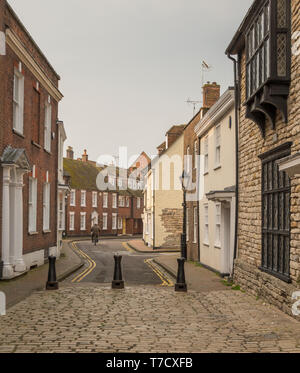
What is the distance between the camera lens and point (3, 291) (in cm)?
1172

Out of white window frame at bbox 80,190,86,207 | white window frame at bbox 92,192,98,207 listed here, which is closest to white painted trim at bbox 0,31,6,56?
white window frame at bbox 80,190,86,207

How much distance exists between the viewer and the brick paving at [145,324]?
21.6ft

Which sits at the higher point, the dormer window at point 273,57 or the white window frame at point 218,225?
the dormer window at point 273,57

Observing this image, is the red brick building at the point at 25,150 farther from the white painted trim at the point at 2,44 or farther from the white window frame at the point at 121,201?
the white window frame at the point at 121,201

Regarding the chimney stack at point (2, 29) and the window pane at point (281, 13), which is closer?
the window pane at point (281, 13)

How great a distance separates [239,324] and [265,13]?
21.2 ft

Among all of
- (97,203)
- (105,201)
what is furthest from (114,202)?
(97,203)

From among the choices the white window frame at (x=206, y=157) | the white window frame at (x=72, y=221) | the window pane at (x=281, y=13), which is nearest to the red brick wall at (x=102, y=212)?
the white window frame at (x=72, y=221)

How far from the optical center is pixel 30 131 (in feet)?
55.6

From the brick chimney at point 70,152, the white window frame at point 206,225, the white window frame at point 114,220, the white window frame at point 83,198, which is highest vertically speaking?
the brick chimney at point 70,152

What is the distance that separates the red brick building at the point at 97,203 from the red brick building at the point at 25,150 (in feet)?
110

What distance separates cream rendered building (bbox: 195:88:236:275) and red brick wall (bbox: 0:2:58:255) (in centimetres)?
660

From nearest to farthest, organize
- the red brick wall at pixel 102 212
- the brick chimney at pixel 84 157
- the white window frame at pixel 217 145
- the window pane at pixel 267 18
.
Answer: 1. the window pane at pixel 267 18
2. the white window frame at pixel 217 145
3. the red brick wall at pixel 102 212
4. the brick chimney at pixel 84 157

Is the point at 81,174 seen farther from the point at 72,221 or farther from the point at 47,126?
the point at 47,126
